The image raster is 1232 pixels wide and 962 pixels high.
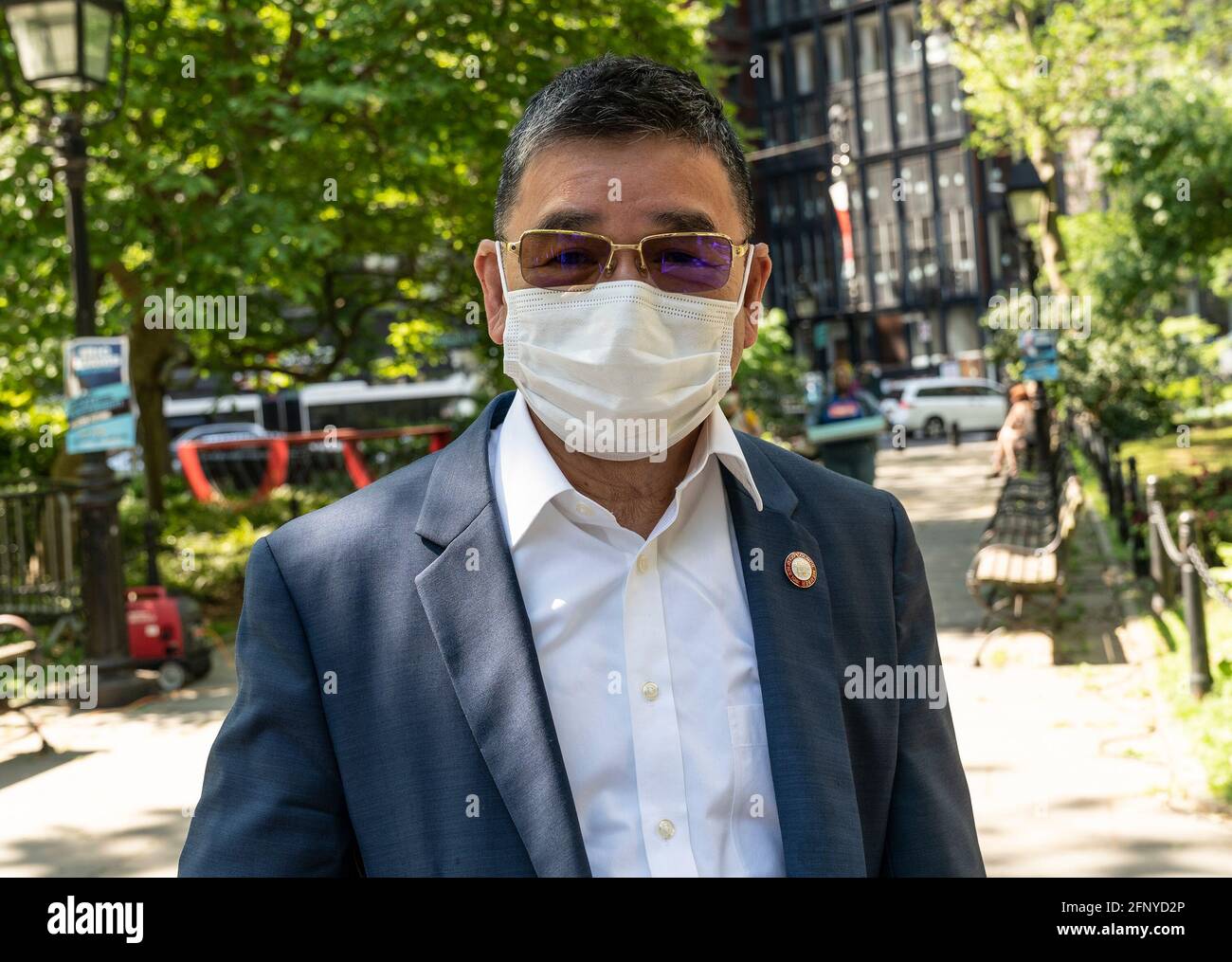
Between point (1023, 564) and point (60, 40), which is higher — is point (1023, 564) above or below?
below

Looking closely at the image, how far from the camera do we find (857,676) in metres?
2.00

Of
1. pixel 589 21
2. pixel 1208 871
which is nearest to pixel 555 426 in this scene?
pixel 1208 871

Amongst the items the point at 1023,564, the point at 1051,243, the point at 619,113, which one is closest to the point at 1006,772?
the point at 1023,564

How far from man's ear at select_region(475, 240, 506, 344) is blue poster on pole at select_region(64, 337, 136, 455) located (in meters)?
7.77

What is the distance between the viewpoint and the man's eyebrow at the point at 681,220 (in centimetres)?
196

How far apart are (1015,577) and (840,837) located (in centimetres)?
789

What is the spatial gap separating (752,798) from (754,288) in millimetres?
854

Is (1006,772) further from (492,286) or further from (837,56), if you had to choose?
(837,56)

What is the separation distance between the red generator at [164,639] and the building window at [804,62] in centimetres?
5046

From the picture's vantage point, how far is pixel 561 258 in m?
2.01

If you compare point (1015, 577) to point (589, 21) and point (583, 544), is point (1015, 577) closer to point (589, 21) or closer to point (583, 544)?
point (589, 21)

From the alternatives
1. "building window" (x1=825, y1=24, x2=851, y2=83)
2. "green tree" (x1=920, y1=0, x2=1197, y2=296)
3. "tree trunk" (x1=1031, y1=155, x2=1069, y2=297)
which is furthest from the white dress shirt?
"building window" (x1=825, y1=24, x2=851, y2=83)
